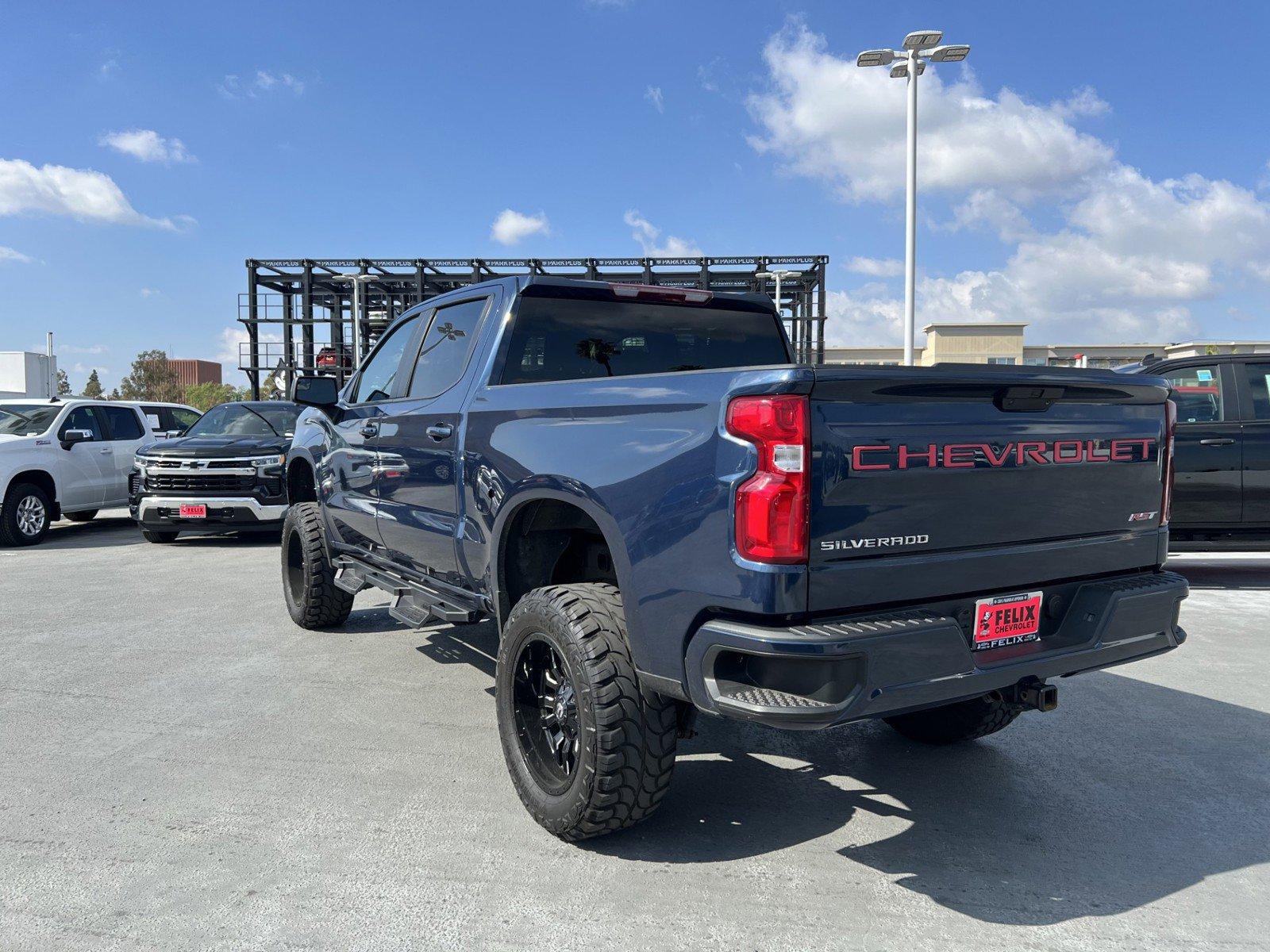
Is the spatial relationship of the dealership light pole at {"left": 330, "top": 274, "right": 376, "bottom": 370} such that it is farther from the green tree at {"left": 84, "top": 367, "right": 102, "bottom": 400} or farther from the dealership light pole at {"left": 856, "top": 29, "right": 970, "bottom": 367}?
the green tree at {"left": 84, "top": 367, "right": 102, "bottom": 400}

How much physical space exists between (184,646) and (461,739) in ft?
8.74

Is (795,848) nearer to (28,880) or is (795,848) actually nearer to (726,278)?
(28,880)

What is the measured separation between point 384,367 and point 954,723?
3.55m

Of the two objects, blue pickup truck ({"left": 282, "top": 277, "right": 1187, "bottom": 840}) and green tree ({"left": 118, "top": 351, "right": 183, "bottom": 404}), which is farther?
green tree ({"left": 118, "top": 351, "right": 183, "bottom": 404})

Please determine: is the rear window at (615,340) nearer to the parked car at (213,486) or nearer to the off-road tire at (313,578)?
the off-road tire at (313,578)

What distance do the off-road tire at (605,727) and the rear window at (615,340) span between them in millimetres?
1236

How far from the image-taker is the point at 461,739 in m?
4.18

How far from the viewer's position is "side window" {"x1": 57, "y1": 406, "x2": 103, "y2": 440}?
38.5 ft

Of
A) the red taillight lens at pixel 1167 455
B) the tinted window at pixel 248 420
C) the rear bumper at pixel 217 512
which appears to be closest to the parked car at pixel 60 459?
the tinted window at pixel 248 420

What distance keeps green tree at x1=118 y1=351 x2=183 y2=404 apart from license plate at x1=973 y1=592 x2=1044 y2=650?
69.2 m

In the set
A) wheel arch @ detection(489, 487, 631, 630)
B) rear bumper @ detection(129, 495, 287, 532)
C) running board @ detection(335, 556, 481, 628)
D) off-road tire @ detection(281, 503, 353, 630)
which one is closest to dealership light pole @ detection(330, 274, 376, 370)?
rear bumper @ detection(129, 495, 287, 532)

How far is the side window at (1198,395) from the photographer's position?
786 cm

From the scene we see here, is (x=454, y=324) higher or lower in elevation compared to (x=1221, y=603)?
higher

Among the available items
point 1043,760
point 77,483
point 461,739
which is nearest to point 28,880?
point 461,739
